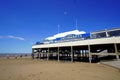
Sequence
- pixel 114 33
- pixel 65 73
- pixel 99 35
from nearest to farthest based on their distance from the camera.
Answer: pixel 65 73, pixel 114 33, pixel 99 35

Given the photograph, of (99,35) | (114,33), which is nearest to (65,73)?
Result: (114,33)

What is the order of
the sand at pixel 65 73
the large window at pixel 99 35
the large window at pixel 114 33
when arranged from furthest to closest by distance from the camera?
the large window at pixel 99 35 < the large window at pixel 114 33 < the sand at pixel 65 73

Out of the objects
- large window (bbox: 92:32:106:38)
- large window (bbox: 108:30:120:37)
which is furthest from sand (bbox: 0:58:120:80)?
large window (bbox: 92:32:106:38)

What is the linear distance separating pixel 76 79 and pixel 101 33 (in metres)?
11.2

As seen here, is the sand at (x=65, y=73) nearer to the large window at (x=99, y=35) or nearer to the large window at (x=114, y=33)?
the large window at (x=114, y=33)

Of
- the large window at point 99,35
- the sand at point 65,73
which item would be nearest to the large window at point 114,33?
the large window at point 99,35

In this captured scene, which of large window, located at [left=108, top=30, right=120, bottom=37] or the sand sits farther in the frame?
large window, located at [left=108, top=30, right=120, bottom=37]

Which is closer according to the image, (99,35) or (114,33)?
(114,33)

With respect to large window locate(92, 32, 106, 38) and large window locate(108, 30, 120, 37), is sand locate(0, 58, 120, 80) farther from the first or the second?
large window locate(92, 32, 106, 38)

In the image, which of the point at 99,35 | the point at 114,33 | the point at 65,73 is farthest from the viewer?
the point at 99,35

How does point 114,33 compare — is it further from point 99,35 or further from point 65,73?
point 65,73

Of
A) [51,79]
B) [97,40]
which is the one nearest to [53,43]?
[97,40]

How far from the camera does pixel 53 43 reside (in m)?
29.0

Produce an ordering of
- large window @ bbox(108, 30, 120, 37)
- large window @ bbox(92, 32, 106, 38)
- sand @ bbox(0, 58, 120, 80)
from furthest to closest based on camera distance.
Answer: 1. large window @ bbox(92, 32, 106, 38)
2. large window @ bbox(108, 30, 120, 37)
3. sand @ bbox(0, 58, 120, 80)
